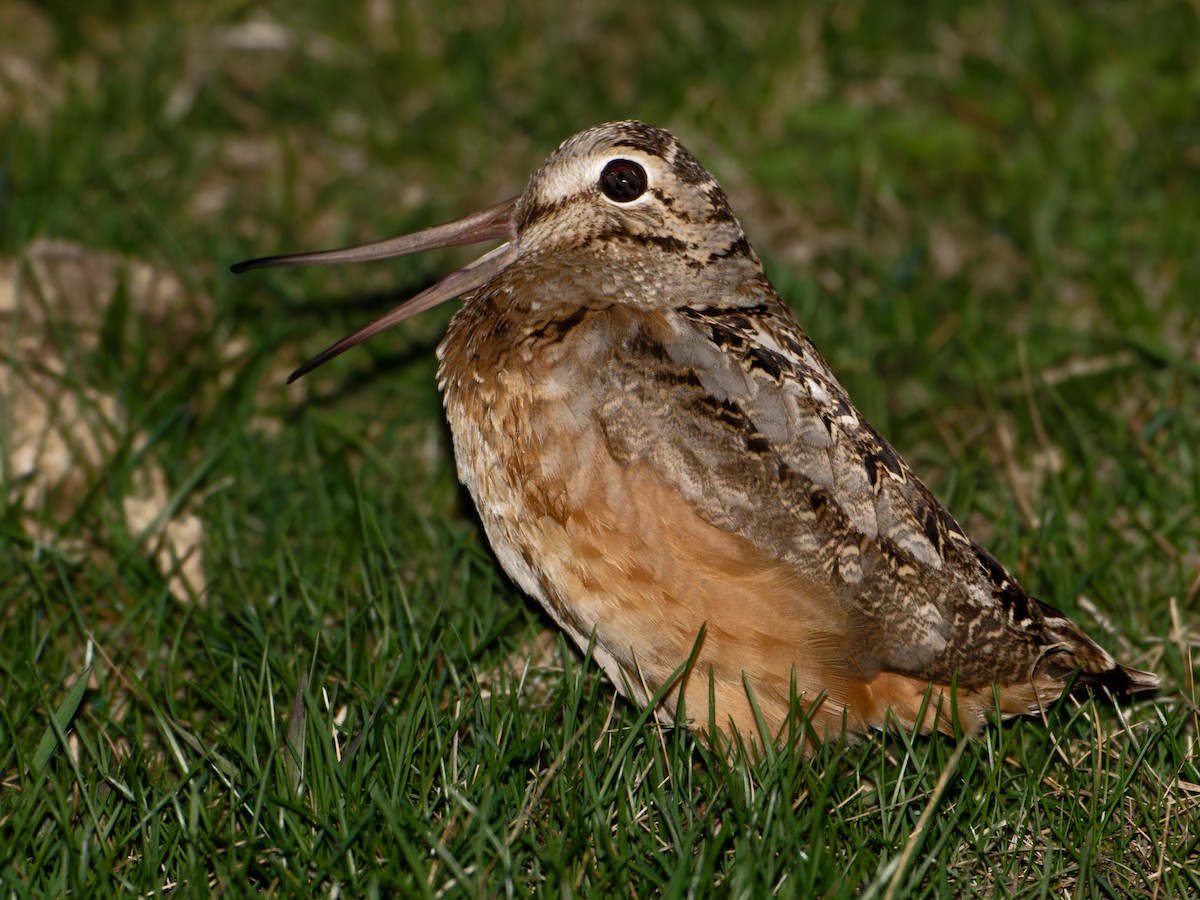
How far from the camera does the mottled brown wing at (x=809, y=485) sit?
12.3 ft

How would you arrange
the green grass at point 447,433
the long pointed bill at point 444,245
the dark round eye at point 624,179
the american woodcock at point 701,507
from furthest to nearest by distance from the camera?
the long pointed bill at point 444,245 < the dark round eye at point 624,179 < the american woodcock at point 701,507 < the green grass at point 447,433

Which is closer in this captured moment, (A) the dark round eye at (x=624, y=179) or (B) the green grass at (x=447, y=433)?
(B) the green grass at (x=447, y=433)

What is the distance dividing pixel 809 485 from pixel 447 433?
6.34 ft

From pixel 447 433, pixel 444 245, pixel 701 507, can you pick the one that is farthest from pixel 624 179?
pixel 447 433

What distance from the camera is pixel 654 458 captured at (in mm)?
3730

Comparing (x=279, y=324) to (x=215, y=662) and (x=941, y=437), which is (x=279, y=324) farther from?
(x=941, y=437)

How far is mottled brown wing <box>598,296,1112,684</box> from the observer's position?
3.74 metres

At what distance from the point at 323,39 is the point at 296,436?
3.15 metres

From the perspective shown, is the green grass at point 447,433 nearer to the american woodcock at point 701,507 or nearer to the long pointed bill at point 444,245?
the american woodcock at point 701,507

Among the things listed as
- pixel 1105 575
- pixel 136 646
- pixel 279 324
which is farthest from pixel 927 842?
pixel 279 324

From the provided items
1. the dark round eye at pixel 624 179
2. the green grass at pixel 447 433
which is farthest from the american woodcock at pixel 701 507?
the green grass at pixel 447 433

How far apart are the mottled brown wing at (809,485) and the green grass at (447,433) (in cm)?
31

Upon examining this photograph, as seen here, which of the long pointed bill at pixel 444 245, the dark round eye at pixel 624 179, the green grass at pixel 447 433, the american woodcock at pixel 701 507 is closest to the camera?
the green grass at pixel 447 433

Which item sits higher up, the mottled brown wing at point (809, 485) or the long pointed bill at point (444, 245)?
the long pointed bill at point (444, 245)
